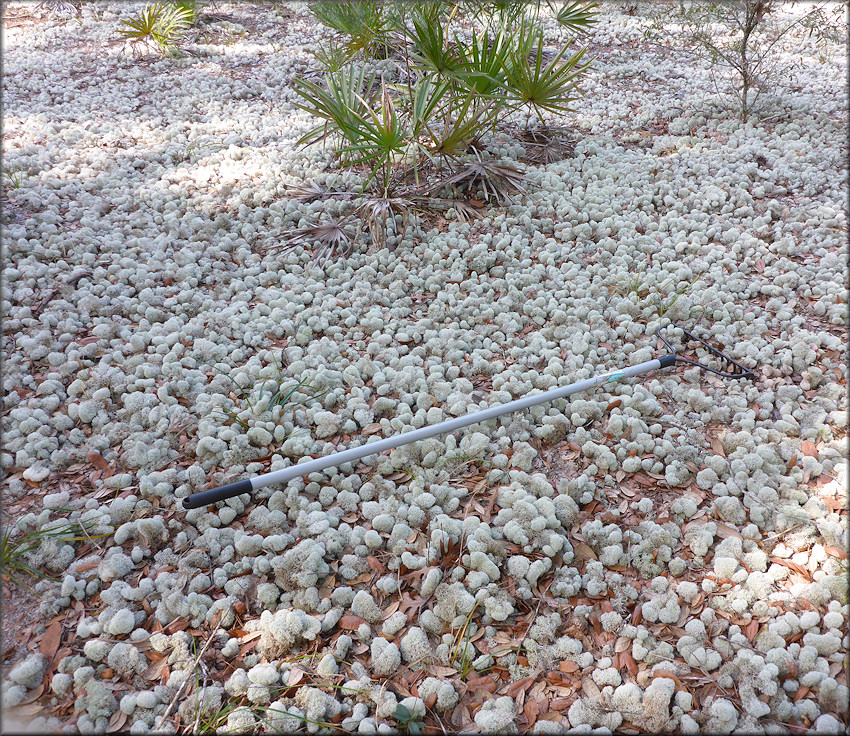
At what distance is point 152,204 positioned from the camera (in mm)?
3705

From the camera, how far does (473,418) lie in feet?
7.68

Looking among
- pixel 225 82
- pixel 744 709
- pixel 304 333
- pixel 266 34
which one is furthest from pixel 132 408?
pixel 266 34

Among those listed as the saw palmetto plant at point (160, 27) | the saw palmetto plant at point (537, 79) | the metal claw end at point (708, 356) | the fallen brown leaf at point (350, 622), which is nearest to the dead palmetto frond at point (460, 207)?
the saw palmetto plant at point (537, 79)

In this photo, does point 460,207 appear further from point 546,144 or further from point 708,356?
point 708,356

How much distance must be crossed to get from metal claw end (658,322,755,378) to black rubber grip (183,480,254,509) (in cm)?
200

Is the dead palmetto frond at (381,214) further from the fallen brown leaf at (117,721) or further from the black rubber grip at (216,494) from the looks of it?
the fallen brown leaf at (117,721)

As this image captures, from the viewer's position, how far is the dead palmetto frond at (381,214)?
3.49 metres

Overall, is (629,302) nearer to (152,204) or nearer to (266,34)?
(152,204)

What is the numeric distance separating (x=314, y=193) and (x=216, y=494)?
239 centimetres

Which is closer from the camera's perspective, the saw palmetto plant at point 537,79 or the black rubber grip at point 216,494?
the black rubber grip at point 216,494

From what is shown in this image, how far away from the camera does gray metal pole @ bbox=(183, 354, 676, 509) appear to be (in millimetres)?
2055

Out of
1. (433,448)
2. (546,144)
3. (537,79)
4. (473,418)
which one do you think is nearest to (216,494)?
(433,448)

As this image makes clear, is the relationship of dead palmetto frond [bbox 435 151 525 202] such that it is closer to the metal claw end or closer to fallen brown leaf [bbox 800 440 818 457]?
the metal claw end

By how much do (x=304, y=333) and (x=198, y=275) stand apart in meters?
0.83
